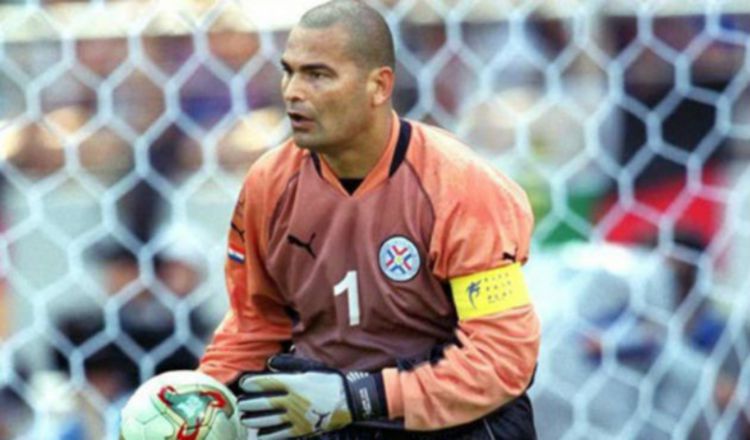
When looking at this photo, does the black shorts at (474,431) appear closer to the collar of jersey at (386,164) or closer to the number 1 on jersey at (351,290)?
the number 1 on jersey at (351,290)

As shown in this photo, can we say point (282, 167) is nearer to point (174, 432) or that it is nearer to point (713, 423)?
point (174, 432)

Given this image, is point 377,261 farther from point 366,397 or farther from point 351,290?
point 366,397

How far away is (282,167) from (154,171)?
2.28ft

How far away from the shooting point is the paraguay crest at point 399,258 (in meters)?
3.16

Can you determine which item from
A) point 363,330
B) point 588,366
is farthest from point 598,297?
point 363,330

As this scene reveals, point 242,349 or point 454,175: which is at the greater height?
point 454,175

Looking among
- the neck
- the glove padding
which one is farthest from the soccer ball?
the neck

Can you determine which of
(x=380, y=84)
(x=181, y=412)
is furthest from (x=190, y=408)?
(x=380, y=84)

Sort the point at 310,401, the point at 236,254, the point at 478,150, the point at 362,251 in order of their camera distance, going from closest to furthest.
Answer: the point at 310,401 < the point at 362,251 < the point at 236,254 < the point at 478,150

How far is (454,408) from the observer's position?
3121 millimetres

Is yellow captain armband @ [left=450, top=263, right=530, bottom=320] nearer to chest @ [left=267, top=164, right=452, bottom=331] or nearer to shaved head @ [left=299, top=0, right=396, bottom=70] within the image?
chest @ [left=267, top=164, right=452, bottom=331]

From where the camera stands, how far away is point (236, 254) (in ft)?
11.1

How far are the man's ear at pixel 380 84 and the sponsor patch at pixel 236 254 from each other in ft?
1.28

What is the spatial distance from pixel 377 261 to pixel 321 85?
30 centimetres
